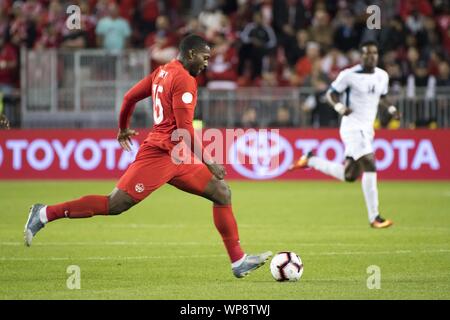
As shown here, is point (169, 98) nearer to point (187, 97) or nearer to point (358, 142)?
point (187, 97)

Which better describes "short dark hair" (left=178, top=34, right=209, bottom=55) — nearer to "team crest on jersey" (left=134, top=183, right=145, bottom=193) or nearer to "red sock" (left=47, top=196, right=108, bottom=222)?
"team crest on jersey" (left=134, top=183, right=145, bottom=193)

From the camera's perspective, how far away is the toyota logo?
23047 mm

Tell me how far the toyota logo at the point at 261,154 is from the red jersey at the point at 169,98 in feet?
39.8

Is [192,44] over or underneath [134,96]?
Result: over

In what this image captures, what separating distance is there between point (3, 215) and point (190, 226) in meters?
3.13

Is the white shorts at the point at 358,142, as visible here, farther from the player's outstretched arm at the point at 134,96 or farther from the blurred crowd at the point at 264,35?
the blurred crowd at the point at 264,35

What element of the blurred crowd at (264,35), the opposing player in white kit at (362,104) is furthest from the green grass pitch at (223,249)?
the blurred crowd at (264,35)

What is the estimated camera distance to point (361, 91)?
630 inches

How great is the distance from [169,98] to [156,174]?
738 millimetres

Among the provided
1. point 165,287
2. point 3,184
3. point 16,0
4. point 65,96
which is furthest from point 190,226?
point 16,0

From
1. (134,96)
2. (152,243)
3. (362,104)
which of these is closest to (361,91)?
(362,104)

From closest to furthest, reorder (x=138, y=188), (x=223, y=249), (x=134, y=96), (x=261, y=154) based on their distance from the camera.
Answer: (x=138, y=188)
(x=134, y=96)
(x=223, y=249)
(x=261, y=154)

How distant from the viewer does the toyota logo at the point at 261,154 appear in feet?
75.6

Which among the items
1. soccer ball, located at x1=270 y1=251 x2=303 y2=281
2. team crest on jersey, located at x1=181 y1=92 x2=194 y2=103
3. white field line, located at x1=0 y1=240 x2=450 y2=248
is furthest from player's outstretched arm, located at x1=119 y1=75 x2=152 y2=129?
white field line, located at x1=0 y1=240 x2=450 y2=248
